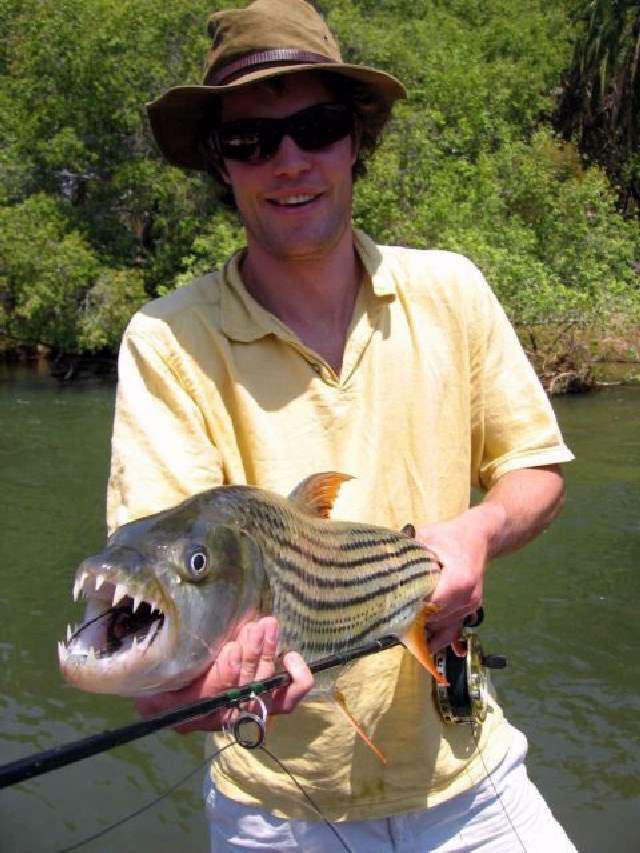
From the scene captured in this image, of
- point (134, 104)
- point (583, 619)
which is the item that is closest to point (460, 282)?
point (583, 619)

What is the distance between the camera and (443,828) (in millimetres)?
2479

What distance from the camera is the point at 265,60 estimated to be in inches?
96.3

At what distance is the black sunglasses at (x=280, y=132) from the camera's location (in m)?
2.53

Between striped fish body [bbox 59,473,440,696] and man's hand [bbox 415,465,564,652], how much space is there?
4 centimetres

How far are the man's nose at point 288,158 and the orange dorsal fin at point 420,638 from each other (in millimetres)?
1125

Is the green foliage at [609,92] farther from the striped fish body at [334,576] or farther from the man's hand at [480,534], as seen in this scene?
the striped fish body at [334,576]

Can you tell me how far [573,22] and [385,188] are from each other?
1902cm

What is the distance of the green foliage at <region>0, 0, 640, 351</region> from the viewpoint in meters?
24.5

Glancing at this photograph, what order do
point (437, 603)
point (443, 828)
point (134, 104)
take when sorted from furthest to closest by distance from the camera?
point (134, 104), point (443, 828), point (437, 603)

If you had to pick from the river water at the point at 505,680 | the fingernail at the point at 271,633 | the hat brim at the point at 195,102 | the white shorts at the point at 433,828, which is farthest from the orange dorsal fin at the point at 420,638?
the river water at the point at 505,680

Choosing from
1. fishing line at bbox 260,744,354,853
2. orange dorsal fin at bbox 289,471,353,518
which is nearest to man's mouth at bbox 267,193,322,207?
orange dorsal fin at bbox 289,471,353,518

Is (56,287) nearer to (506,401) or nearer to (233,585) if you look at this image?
(506,401)

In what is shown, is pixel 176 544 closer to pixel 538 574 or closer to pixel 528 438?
pixel 528 438

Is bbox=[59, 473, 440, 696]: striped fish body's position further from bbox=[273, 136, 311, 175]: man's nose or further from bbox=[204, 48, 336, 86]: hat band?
bbox=[204, 48, 336, 86]: hat band
